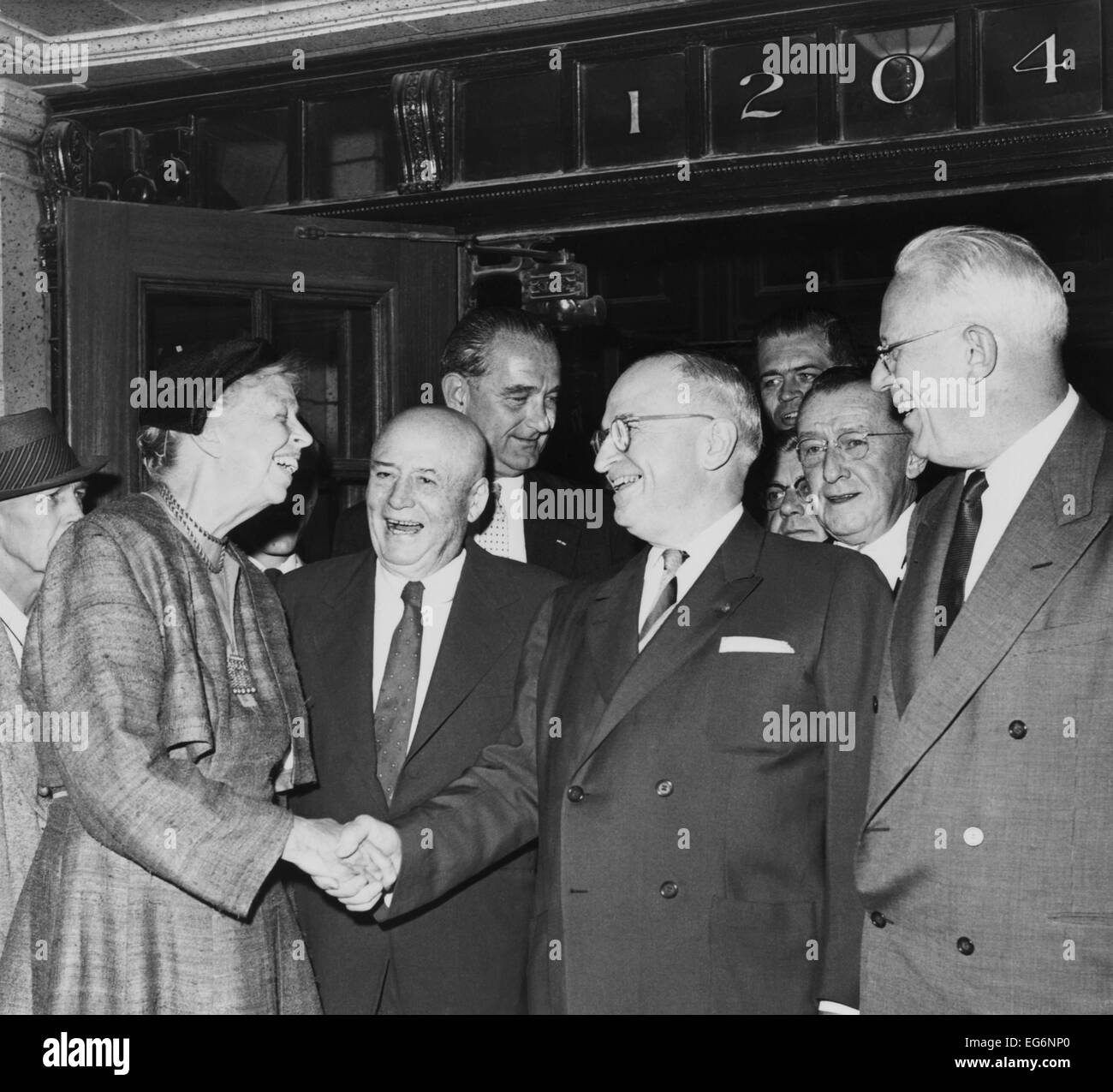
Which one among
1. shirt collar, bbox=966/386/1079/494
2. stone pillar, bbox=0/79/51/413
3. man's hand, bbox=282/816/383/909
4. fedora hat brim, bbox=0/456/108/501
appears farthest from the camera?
stone pillar, bbox=0/79/51/413

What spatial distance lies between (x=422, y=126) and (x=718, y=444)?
85.2 inches

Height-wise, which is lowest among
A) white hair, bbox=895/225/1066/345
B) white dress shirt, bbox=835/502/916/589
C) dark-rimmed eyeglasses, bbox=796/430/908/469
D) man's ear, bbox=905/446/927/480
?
white dress shirt, bbox=835/502/916/589

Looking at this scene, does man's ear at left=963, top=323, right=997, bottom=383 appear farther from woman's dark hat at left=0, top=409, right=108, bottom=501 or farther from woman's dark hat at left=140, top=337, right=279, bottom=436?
woman's dark hat at left=0, top=409, right=108, bottom=501

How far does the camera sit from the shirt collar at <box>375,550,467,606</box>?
3.39 meters

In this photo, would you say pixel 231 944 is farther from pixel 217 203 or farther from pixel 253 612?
pixel 217 203

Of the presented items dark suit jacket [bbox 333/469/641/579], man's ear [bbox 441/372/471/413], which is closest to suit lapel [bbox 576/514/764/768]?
dark suit jacket [bbox 333/469/641/579]

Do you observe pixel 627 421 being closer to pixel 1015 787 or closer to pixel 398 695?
pixel 398 695

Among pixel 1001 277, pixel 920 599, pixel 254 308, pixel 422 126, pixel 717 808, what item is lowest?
pixel 717 808

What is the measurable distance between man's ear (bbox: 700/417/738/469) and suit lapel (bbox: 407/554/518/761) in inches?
24.5

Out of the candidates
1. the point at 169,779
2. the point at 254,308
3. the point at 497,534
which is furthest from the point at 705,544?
the point at 254,308

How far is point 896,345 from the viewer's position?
2.68m

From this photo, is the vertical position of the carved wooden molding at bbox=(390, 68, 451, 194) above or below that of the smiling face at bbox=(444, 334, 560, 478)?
above

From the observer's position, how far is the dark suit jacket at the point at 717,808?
2707mm

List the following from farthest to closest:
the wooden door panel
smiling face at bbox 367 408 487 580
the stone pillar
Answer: the stone pillar < the wooden door panel < smiling face at bbox 367 408 487 580
